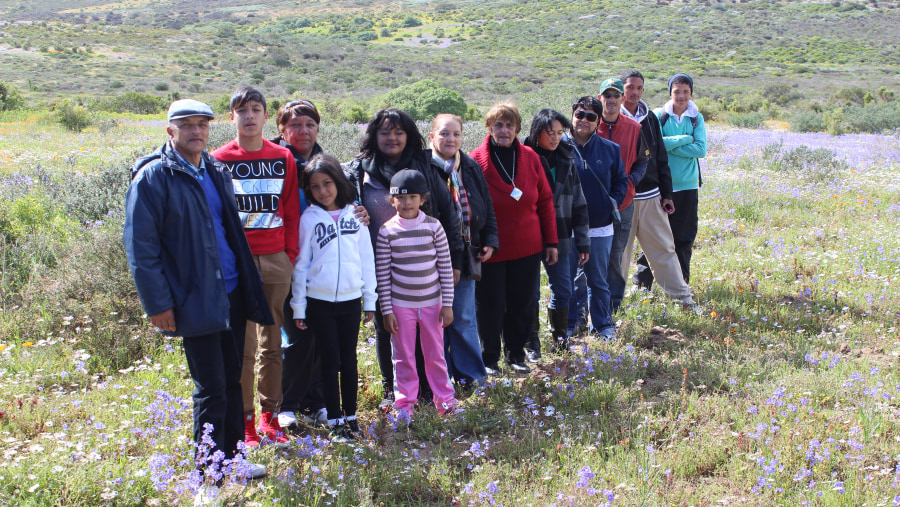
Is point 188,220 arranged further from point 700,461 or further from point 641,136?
point 641,136

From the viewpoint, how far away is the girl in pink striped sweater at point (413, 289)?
405 cm

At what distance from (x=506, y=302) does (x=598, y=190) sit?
130cm

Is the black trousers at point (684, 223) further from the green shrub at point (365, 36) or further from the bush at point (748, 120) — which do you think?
the green shrub at point (365, 36)

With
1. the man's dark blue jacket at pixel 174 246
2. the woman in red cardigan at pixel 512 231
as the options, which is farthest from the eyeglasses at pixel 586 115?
the man's dark blue jacket at pixel 174 246

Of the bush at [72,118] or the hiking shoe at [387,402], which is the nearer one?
the hiking shoe at [387,402]

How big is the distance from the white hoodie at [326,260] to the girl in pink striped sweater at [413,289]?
28 centimetres

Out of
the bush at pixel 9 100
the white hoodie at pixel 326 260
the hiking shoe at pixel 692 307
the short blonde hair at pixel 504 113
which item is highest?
the bush at pixel 9 100

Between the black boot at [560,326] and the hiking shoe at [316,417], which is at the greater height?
the black boot at [560,326]

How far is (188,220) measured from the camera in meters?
3.02

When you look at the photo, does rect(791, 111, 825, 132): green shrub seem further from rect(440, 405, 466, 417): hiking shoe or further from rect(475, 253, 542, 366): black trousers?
rect(440, 405, 466, 417): hiking shoe

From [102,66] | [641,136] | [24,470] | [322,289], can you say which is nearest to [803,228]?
[641,136]

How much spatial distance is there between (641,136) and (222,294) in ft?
13.6

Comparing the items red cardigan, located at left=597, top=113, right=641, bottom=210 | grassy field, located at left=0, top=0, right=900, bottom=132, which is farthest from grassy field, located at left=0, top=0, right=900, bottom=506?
grassy field, located at left=0, top=0, right=900, bottom=132

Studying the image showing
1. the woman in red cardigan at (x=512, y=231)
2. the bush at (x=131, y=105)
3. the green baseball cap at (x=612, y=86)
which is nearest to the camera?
the woman in red cardigan at (x=512, y=231)
